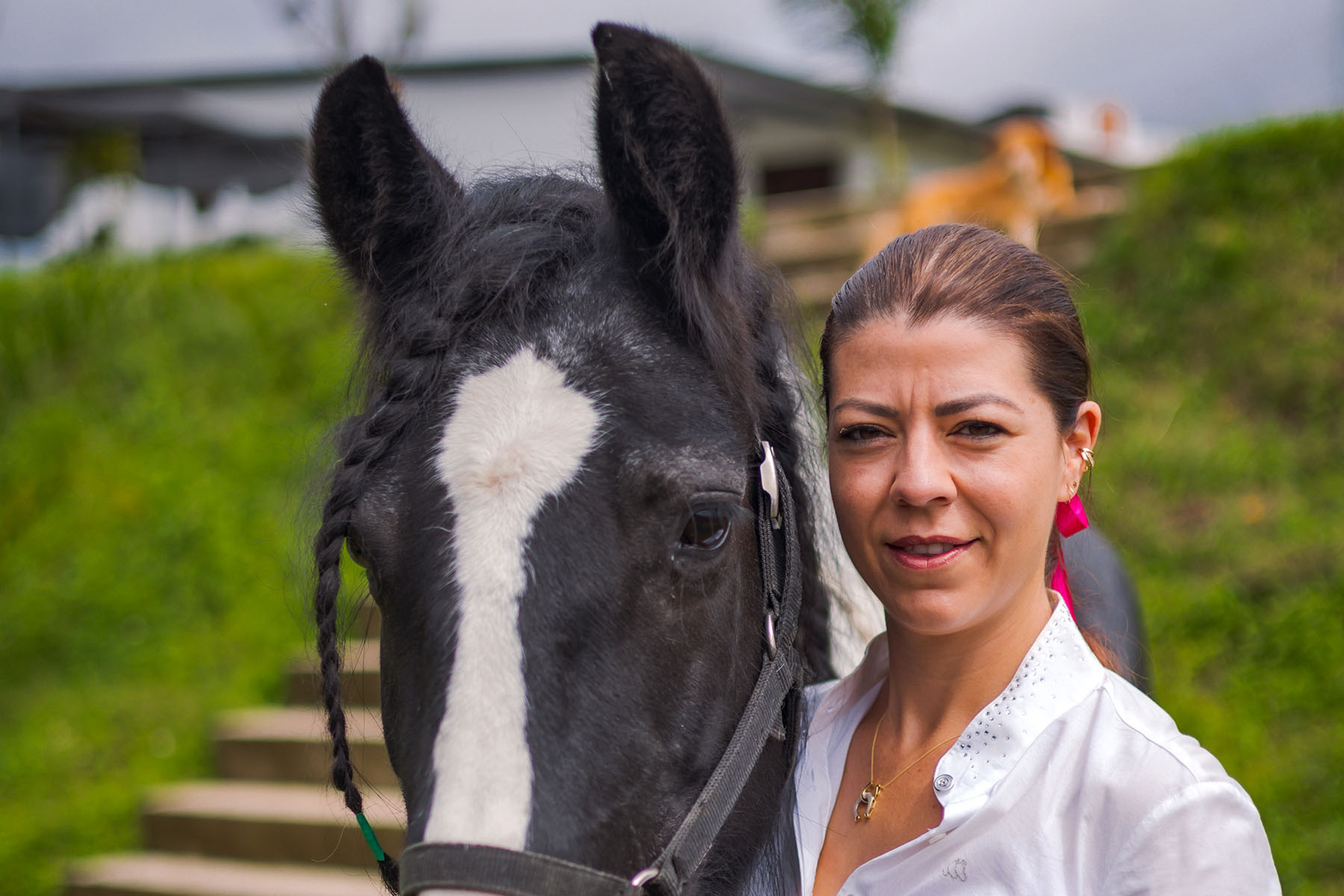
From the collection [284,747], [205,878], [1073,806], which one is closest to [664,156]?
[1073,806]

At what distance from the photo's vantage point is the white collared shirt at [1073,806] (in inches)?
44.6

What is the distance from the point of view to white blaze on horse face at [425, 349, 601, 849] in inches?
44.3

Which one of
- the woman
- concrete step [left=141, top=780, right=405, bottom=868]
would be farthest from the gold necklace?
concrete step [left=141, top=780, right=405, bottom=868]

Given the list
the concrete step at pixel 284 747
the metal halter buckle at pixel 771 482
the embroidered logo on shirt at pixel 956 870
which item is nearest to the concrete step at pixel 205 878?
the concrete step at pixel 284 747

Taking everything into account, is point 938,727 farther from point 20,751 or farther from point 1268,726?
point 20,751

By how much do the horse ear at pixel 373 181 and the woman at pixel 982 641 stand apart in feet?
2.37

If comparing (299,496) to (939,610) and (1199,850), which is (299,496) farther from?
(1199,850)

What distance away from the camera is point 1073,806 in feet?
4.08

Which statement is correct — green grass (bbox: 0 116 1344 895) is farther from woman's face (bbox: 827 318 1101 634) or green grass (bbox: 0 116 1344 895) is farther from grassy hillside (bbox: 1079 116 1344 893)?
woman's face (bbox: 827 318 1101 634)

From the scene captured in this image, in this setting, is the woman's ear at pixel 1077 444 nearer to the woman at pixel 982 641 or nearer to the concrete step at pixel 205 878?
the woman at pixel 982 641

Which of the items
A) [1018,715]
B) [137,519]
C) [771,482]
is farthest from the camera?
[137,519]

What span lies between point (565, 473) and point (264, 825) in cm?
404

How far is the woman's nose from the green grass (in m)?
3.17

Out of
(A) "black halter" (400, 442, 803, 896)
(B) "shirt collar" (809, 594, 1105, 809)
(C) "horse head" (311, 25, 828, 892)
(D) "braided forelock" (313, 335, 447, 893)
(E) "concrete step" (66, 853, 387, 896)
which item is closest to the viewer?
(A) "black halter" (400, 442, 803, 896)
